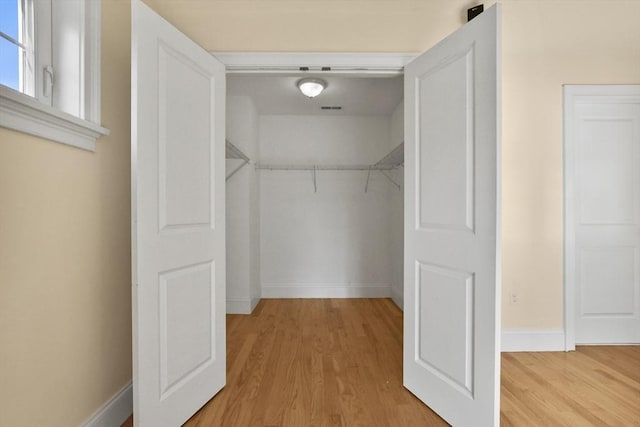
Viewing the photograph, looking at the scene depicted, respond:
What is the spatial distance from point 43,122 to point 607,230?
3.66m

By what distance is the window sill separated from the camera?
40.4 inches

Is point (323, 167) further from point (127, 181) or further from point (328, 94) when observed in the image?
point (127, 181)

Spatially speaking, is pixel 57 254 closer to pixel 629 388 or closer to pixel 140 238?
pixel 140 238

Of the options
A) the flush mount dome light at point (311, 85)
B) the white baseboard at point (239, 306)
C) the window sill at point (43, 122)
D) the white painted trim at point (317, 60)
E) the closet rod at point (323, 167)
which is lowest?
the white baseboard at point (239, 306)

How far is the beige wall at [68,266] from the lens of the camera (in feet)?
3.57

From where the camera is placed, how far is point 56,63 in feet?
4.60

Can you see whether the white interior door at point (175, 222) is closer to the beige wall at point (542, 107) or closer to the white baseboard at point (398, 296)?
the beige wall at point (542, 107)

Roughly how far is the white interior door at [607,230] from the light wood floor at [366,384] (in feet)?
0.75

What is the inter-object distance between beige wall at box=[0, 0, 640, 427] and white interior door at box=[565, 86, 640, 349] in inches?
12.1

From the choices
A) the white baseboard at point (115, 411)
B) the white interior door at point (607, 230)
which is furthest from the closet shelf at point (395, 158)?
the white baseboard at point (115, 411)

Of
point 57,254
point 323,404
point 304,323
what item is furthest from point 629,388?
point 57,254

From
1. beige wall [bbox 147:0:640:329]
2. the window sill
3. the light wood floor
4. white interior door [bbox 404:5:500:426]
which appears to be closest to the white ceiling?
beige wall [bbox 147:0:640:329]

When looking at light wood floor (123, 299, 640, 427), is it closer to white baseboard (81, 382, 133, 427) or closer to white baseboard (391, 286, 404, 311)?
white baseboard (81, 382, 133, 427)

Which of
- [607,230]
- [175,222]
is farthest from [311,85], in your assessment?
[607,230]
